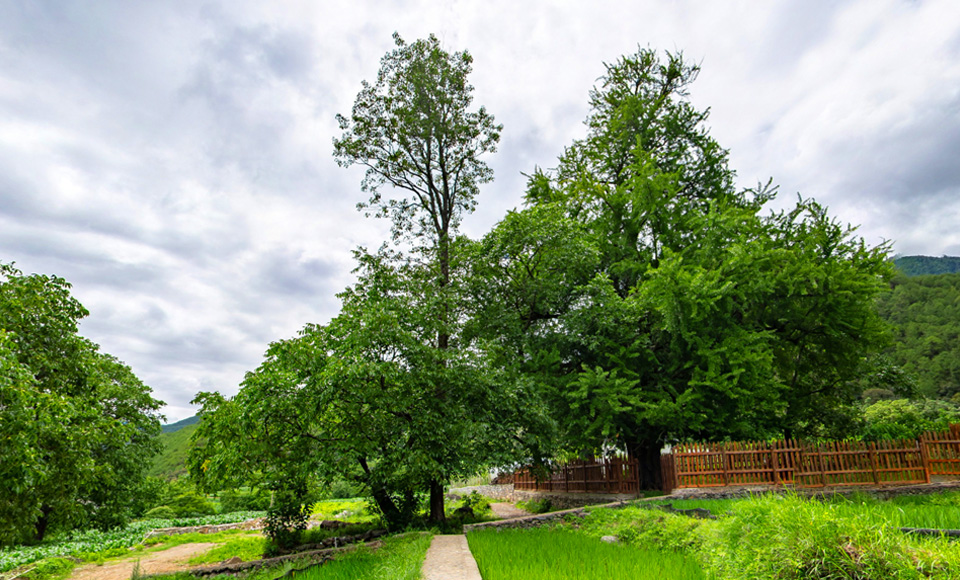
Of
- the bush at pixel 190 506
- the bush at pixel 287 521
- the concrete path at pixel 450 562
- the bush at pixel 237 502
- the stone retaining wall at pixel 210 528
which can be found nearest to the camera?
the concrete path at pixel 450 562

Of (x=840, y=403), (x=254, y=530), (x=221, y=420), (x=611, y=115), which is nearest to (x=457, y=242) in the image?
(x=221, y=420)

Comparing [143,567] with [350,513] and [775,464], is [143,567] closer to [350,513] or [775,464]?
[350,513]

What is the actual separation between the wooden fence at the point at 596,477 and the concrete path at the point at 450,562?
732 cm

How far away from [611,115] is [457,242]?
1022 cm

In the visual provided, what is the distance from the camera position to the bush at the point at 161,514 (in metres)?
29.0

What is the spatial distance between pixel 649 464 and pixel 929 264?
560 feet

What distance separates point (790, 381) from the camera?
62.2ft

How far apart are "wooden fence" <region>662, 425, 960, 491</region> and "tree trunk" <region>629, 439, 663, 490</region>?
2577 mm

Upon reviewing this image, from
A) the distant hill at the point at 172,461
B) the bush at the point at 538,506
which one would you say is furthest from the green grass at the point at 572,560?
the distant hill at the point at 172,461

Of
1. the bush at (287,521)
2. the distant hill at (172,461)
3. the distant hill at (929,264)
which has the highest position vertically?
the distant hill at (929,264)

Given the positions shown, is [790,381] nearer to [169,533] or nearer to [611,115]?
[611,115]

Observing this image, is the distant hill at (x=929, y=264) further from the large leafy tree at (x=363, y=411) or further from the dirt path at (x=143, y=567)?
the dirt path at (x=143, y=567)

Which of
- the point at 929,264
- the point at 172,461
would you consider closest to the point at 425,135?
the point at 172,461

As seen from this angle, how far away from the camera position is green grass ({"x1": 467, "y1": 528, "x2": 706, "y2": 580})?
5.46 m
